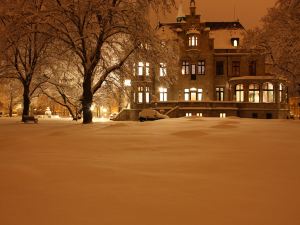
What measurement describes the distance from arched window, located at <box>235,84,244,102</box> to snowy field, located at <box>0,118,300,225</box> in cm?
4178

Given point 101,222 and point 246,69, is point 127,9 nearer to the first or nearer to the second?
point 101,222

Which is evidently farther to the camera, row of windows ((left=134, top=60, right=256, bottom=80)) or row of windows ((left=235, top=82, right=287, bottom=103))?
row of windows ((left=134, top=60, right=256, bottom=80))

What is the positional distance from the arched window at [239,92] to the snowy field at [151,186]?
4178 centimetres

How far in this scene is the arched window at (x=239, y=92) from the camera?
5188cm

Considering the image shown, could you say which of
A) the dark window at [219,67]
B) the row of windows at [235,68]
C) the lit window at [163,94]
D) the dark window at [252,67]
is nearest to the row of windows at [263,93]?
the row of windows at [235,68]

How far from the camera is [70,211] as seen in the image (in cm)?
523

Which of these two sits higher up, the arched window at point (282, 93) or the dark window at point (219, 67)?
the dark window at point (219, 67)

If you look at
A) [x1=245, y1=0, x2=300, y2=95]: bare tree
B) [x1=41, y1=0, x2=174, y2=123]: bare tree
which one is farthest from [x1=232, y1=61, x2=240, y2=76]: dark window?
[x1=41, y1=0, x2=174, y2=123]: bare tree

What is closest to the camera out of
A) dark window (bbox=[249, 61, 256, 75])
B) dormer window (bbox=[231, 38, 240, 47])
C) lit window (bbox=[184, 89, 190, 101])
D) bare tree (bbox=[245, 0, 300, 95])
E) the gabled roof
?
bare tree (bbox=[245, 0, 300, 95])

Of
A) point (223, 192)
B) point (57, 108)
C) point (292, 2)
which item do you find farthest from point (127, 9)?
point (57, 108)

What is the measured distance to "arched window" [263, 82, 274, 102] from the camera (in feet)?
167

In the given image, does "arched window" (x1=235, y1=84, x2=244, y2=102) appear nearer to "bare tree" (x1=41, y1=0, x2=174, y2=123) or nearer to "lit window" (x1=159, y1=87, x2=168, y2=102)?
"lit window" (x1=159, y1=87, x2=168, y2=102)

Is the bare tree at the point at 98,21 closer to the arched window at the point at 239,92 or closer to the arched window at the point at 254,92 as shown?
the arched window at the point at 254,92

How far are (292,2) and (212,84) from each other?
88.1ft
